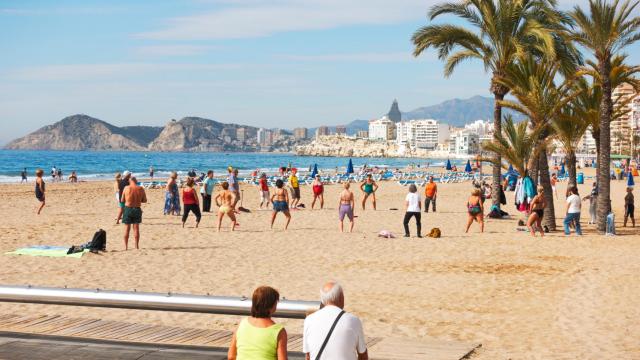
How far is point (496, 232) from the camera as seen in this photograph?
60.5ft

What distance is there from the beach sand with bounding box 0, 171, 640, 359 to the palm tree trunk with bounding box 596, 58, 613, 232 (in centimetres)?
84

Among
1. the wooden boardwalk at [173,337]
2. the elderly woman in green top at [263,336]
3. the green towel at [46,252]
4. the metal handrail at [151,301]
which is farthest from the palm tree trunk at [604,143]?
the elderly woman in green top at [263,336]

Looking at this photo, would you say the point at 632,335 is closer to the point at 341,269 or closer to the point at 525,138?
the point at 341,269

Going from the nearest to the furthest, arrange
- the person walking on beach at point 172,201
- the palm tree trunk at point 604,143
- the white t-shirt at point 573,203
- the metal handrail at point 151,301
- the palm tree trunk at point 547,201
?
the metal handrail at point 151,301
the white t-shirt at point 573,203
the palm tree trunk at point 604,143
the palm tree trunk at point 547,201
the person walking on beach at point 172,201

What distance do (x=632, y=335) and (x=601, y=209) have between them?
10993mm

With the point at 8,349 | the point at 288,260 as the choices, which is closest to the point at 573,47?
the point at 288,260

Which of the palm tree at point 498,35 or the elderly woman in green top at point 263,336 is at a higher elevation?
the palm tree at point 498,35

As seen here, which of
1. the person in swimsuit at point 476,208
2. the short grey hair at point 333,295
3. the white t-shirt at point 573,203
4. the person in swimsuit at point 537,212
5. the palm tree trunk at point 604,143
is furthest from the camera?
the person in swimsuit at point 476,208

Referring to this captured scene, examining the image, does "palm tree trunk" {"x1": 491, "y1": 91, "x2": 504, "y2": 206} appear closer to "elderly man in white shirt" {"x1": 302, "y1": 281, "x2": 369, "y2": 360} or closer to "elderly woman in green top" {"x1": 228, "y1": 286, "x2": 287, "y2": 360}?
"elderly man in white shirt" {"x1": 302, "y1": 281, "x2": 369, "y2": 360}

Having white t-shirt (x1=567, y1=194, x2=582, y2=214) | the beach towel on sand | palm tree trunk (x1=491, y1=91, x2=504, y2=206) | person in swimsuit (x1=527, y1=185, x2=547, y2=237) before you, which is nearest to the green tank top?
the beach towel on sand

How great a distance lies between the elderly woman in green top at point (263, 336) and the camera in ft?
13.1

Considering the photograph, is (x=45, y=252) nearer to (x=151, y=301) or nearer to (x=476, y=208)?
(x=151, y=301)

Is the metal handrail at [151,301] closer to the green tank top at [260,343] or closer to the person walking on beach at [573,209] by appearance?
the green tank top at [260,343]

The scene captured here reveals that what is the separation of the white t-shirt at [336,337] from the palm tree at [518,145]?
16981mm
